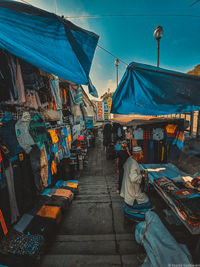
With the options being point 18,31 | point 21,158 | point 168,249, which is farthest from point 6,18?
point 168,249

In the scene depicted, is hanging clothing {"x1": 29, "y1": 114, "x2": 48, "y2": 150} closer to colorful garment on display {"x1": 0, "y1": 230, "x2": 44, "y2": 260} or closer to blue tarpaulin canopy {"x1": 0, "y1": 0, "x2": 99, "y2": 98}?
A: blue tarpaulin canopy {"x1": 0, "y1": 0, "x2": 99, "y2": 98}

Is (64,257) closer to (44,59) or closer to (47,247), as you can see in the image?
(47,247)

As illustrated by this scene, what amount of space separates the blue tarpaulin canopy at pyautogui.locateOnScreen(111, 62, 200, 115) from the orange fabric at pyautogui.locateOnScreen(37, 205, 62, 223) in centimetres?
388

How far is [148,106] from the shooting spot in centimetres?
246

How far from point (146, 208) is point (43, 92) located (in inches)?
203

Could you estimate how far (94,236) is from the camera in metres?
2.63

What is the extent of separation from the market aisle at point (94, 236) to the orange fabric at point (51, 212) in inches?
14.0

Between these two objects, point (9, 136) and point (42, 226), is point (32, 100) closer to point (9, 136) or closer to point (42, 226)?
point (9, 136)

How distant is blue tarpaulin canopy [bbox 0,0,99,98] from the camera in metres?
1.45

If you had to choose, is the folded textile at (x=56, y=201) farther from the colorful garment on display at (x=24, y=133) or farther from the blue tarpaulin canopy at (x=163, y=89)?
the blue tarpaulin canopy at (x=163, y=89)

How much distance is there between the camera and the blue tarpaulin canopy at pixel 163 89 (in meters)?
2.15

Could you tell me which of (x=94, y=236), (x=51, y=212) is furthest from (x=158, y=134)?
(x=51, y=212)

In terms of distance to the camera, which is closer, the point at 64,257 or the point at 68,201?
the point at 64,257

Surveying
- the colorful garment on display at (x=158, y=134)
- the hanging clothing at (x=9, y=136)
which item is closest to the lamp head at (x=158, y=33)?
the colorful garment on display at (x=158, y=134)
